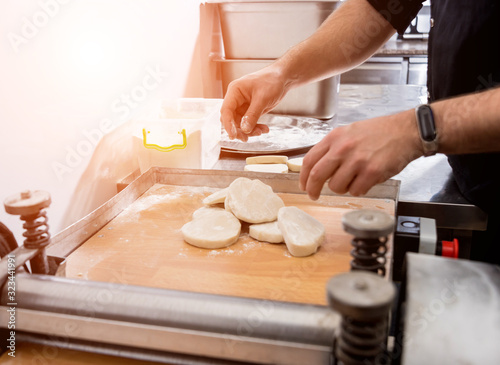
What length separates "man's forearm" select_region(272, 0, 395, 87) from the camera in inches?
65.7

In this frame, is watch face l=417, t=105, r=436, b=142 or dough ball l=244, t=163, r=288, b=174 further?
dough ball l=244, t=163, r=288, b=174

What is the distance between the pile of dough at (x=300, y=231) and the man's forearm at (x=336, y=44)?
58 cm

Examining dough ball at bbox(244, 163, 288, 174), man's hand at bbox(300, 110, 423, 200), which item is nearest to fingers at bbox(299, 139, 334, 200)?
man's hand at bbox(300, 110, 423, 200)

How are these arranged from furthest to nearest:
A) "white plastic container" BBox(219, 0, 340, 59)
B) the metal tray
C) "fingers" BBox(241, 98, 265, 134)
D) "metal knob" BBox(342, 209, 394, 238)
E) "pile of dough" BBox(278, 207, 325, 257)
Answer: "white plastic container" BBox(219, 0, 340, 59) < the metal tray < "fingers" BBox(241, 98, 265, 134) < "pile of dough" BBox(278, 207, 325, 257) < "metal knob" BBox(342, 209, 394, 238)

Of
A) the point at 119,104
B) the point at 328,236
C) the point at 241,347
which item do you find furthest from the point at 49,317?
the point at 119,104

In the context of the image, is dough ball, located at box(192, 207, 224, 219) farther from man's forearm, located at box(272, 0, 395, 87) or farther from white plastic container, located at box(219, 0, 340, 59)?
white plastic container, located at box(219, 0, 340, 59)

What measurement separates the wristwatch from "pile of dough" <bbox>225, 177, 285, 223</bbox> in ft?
1.62

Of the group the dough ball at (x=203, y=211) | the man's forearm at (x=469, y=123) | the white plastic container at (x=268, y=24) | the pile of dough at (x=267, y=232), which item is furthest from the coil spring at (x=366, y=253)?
the white plastic container at (x=268, y=24)

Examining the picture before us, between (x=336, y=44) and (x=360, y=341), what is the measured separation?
1.35m

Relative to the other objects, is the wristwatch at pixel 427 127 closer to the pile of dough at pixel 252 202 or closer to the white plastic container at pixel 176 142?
the pile of dough at pixel 252 202

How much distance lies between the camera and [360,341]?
55 centimetres

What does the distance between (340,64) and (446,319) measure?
1299 millimetres

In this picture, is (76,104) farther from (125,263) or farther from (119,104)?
(125,263)

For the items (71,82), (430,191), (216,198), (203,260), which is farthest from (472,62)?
(71,82)
